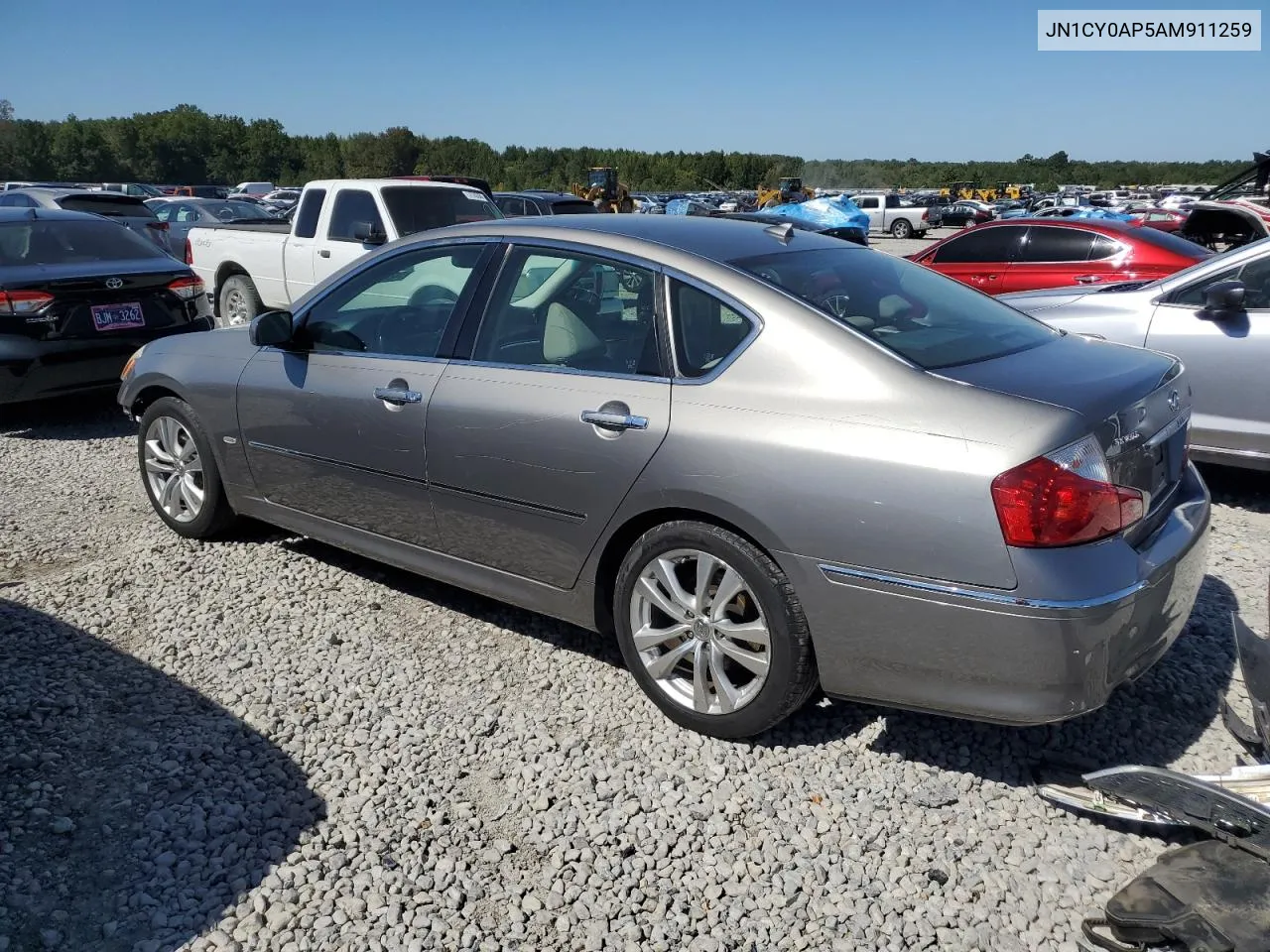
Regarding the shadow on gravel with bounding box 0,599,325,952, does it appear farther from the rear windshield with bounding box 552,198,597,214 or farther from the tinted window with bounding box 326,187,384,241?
the rear windshield with bounding box 552,198,597,214

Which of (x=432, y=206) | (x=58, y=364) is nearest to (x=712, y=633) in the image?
(x=58, y=364)

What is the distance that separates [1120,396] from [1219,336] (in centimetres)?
315

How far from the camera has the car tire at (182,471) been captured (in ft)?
15.7

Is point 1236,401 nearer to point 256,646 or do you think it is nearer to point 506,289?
point 506,289

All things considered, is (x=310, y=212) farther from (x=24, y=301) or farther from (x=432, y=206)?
(x=24, y=301)

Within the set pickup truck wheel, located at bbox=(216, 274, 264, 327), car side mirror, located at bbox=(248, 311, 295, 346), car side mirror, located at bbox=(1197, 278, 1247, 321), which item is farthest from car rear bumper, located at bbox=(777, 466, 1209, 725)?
pickup truck wheel, located at bbox=(216, 274, 264, 327)

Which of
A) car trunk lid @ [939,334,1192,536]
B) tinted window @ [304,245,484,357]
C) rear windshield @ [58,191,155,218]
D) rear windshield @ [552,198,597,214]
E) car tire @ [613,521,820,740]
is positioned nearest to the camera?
car trunk lid @ [939,334,1192,536]

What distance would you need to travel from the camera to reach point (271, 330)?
422 centimetres

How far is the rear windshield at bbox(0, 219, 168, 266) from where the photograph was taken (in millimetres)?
7363

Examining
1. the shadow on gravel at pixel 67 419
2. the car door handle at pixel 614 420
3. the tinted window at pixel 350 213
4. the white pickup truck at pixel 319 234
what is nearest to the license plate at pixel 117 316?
the shadow on gravel at pixel 67 419

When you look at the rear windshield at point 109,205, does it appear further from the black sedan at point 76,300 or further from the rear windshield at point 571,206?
the rear windshield at point 571,206

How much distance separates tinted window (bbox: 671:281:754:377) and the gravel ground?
4.02 feet

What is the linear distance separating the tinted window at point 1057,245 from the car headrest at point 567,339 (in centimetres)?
805

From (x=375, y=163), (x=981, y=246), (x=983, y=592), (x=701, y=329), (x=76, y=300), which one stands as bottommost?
(x=983, y=592)
